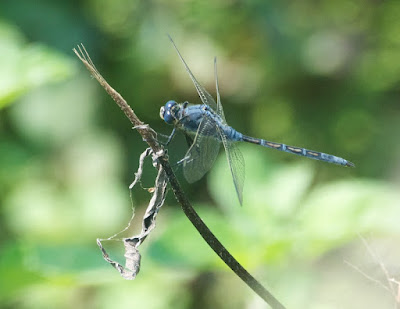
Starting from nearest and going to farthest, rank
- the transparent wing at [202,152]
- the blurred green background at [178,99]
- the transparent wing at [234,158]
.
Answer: the transparent wing at [202,152]
the transparent wing at [234,158]
the blurred green background at [178,99]

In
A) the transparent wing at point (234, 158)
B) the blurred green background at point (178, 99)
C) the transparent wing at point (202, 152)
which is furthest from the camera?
the blurred green background at point (178, 99)

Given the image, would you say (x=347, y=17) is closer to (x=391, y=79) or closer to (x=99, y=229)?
(x=391, y=79)

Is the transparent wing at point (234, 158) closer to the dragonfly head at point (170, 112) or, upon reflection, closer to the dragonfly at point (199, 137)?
the dragonfly at point (199, 137)

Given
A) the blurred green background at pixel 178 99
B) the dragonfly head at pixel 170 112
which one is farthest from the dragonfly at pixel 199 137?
the blurred green background at pixel 178 99

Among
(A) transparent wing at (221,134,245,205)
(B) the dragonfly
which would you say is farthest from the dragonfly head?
(A) transparent wing at (221,134,245,205)

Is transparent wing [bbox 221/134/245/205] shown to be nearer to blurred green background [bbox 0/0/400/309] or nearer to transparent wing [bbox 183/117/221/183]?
transparent wing [bbox 183/117/221/183]

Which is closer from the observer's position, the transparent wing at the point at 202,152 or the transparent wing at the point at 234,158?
the transparent wing at the point at 202,152

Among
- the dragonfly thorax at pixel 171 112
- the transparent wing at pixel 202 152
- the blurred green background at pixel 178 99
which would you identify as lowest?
the transparent wing at pixel 202 152

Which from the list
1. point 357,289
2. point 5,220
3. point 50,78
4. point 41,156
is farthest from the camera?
point 41,156

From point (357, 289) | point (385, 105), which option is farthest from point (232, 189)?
point (385, 105)
